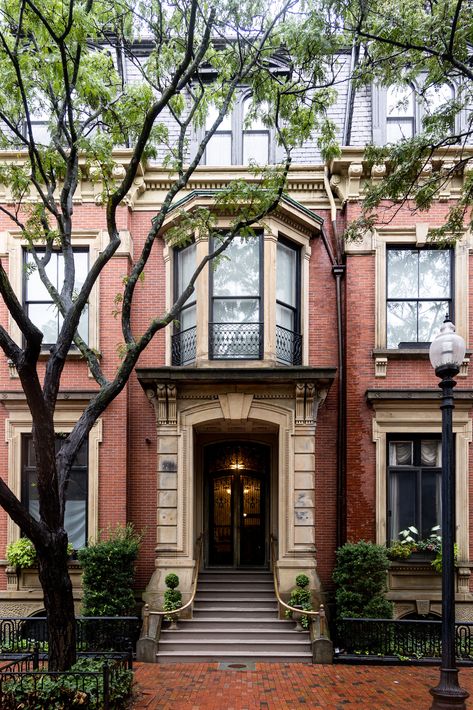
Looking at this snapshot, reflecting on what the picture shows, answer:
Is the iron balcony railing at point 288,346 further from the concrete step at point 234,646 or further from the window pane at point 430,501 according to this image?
the concrete step at point 234,646

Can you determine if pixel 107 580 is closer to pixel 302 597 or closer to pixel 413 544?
pixel 302 597

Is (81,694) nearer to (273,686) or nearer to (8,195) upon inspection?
(273,686)

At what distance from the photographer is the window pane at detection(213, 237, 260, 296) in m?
13.3

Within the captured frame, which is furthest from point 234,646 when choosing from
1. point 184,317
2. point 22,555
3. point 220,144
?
point 220,144

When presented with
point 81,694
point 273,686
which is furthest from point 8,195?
point 273,686

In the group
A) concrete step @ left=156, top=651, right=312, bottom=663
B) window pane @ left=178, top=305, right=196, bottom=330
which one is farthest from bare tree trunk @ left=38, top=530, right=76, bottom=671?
window pane @ left=178, top=305, right=196, bottom=330

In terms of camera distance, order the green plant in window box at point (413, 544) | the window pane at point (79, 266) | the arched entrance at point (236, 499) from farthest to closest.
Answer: the arched entrance at point (236, 499), the window pane at point (79, 266), the green plant in window box at point (413, 544)

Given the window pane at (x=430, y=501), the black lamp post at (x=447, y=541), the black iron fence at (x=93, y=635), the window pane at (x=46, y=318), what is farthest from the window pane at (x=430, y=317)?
the black iron fence at (x=93, y=635)

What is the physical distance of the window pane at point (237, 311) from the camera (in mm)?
13203

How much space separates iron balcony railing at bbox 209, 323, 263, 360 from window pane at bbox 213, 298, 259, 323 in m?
0.18

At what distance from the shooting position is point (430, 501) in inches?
506

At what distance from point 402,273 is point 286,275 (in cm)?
253

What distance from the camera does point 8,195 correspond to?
13539 mm

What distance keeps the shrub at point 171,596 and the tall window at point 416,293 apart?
21.7 ft
